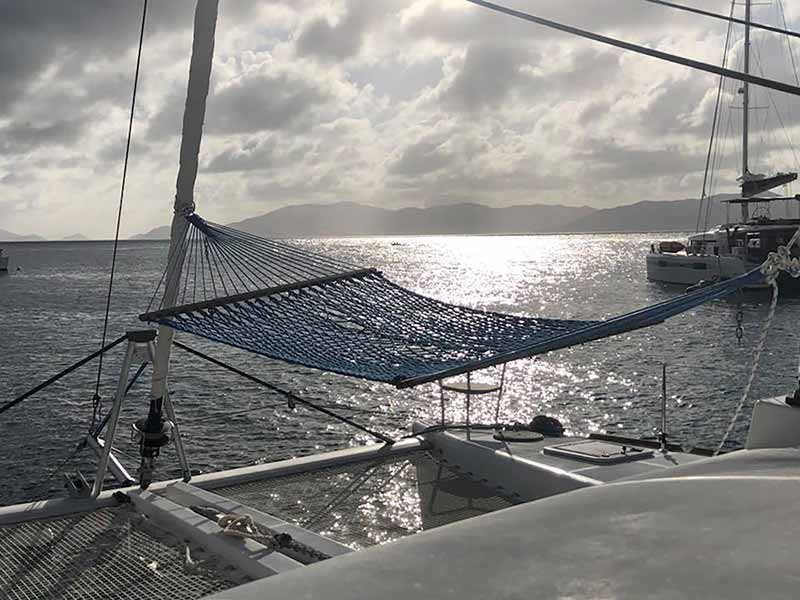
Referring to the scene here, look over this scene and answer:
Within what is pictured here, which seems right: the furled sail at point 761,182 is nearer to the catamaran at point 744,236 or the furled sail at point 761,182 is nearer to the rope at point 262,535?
the catamaran at point 744,236

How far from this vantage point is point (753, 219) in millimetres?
56438

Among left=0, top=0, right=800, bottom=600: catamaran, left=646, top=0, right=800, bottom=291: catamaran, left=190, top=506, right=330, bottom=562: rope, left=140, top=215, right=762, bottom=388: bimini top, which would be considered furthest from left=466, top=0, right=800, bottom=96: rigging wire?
left=646, top=0, right=800, bottom=291: catamaran

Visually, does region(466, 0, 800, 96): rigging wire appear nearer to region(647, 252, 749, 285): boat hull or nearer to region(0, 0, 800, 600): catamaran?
region(0, 0, 800, 600): catamaran

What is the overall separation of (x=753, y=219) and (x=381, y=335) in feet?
184

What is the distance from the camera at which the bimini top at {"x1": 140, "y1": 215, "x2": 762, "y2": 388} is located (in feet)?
21.6

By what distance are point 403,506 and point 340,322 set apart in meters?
2.20

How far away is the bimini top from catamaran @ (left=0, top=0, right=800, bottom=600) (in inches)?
1.0

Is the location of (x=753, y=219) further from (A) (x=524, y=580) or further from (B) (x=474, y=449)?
(A) (x=524, y=580)

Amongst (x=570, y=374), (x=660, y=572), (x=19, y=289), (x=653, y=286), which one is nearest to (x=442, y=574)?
(x=660, y=572)

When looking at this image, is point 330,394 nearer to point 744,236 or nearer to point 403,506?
point 403,506

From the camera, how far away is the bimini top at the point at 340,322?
6.59 m

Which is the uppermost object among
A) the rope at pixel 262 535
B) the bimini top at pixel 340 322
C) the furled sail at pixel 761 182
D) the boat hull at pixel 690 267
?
the furled sail at pixel 761 182

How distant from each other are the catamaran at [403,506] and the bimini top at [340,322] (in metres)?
0.03

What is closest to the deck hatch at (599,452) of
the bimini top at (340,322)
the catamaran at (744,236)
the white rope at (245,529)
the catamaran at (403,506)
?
the catamaran at (403,506)
